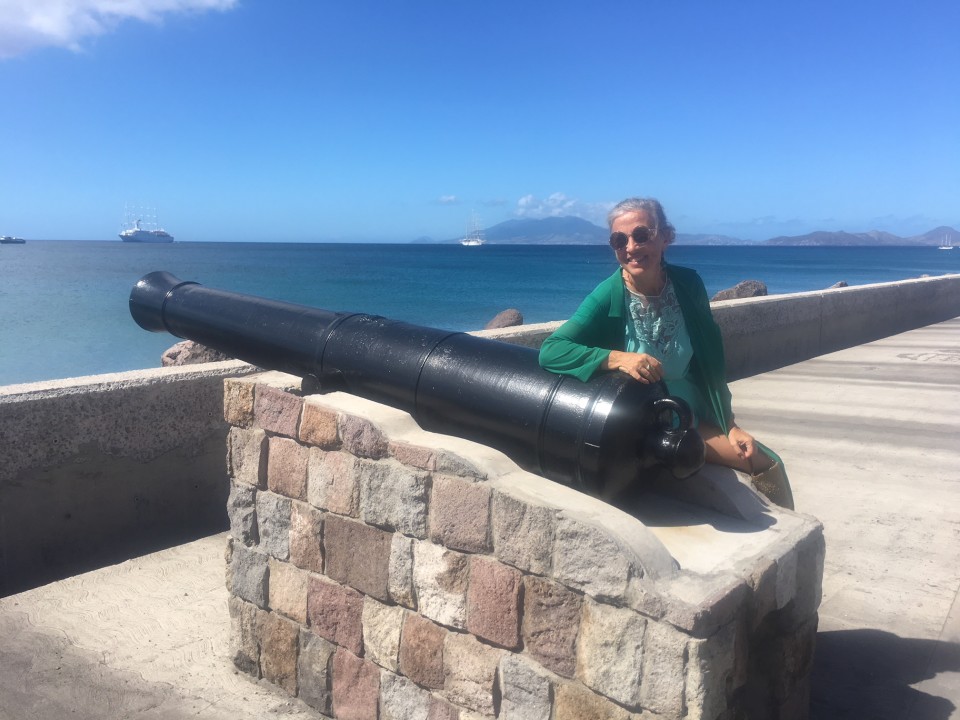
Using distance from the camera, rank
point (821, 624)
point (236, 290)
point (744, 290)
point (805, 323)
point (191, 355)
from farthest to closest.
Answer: point (236, 290) < point (744, 290) < point (805, 323) < point (191, 355) < point (821, 624)

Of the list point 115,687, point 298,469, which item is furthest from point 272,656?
point 298,469

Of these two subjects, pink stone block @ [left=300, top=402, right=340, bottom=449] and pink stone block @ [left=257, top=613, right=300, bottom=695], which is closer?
pink stone block @ [left=300, top=402, right=340, bottom=449]

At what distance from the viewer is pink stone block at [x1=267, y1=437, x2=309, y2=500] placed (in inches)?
108

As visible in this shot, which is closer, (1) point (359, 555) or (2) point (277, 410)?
(1) point (359, 555)

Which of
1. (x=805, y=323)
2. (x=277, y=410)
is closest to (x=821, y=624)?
(x=277, y=410)

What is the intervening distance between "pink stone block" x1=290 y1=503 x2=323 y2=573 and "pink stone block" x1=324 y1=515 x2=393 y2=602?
43 millimetres

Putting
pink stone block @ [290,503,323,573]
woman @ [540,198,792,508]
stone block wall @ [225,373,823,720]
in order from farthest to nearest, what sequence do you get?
pink stone block @ [290,503,323,573]
woman @ [540,198,792,508]
stone block wall @ [225,373,823,720]

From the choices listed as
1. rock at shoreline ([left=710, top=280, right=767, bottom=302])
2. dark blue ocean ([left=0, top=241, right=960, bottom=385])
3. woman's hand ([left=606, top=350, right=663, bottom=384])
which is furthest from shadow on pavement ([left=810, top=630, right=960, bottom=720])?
dark blue ocean ([left=0, top=241, right=960, bottom=385])

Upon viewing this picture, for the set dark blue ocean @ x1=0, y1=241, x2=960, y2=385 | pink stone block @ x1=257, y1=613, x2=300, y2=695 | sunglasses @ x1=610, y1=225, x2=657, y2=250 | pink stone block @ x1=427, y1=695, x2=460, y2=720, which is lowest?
dark blue ocean @ x1=0, y1=241, x2=960, y2=385

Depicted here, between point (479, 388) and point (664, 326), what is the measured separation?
617 mm

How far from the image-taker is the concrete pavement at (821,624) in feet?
9.16

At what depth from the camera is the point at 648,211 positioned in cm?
250

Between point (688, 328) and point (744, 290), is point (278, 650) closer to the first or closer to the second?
point (688, 328)

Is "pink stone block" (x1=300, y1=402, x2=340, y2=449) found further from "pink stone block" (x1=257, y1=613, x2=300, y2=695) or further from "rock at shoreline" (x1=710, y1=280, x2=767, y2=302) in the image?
"rock at shoreline" (x1=710, y1=280, x2=767, y2=302)
